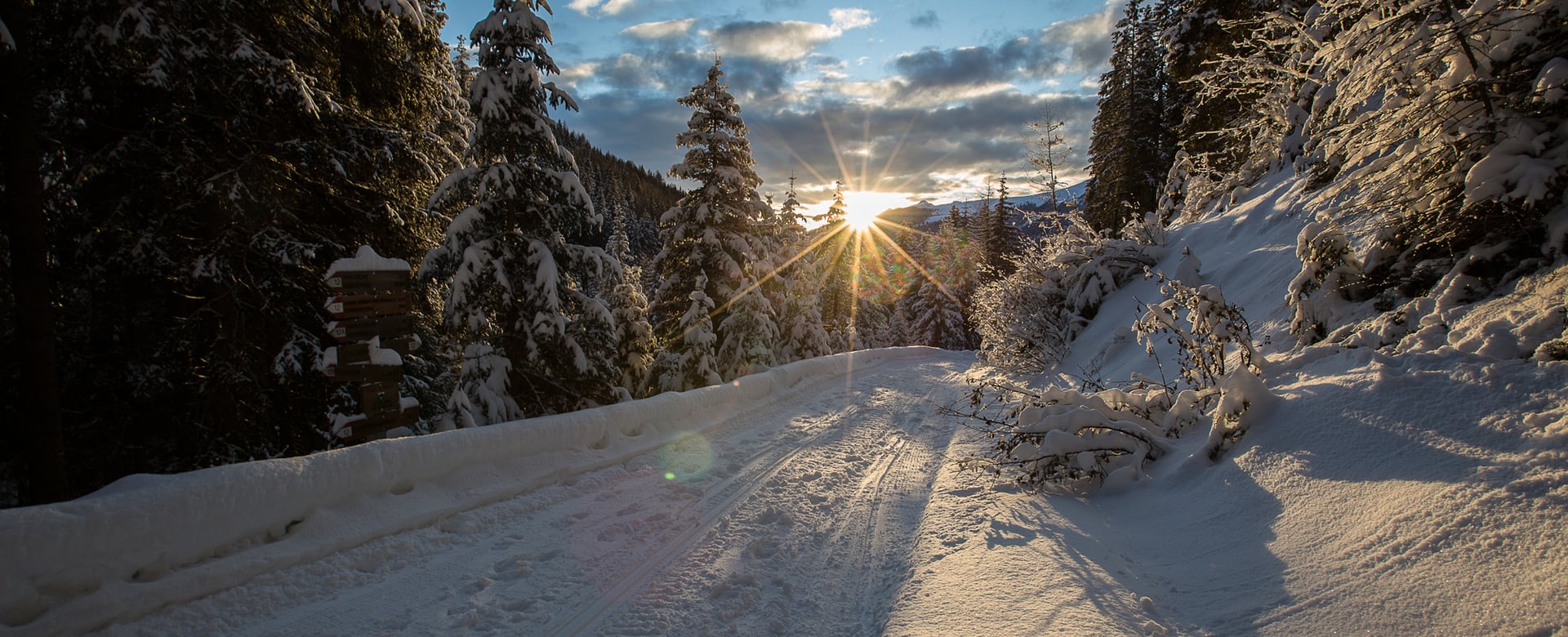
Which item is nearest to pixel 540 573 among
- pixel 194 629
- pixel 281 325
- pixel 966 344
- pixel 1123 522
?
pixel 194 629

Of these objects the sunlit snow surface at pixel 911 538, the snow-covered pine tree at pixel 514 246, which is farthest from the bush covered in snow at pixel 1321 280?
the snow-covered pine tree at pixel 514 246

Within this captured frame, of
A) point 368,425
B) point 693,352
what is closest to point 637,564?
point 368,425

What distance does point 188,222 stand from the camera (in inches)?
258

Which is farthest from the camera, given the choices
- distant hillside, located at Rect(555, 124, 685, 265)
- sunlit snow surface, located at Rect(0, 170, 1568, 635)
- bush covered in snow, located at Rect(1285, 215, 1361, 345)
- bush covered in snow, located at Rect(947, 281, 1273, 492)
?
distant hillside, located at Rect(555, 124, 685, 265)

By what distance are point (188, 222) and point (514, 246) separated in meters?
3.90

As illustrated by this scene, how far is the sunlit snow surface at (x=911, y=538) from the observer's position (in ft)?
7.50

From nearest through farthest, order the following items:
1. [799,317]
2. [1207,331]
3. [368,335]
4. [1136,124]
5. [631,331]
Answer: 1. [1207,331]
2. [368,335]
3. [631,331]
4. [799,317]
5. [1136,124]

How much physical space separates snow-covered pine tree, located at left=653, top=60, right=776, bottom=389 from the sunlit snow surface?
1055cm

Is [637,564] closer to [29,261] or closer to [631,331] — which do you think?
[29,261]

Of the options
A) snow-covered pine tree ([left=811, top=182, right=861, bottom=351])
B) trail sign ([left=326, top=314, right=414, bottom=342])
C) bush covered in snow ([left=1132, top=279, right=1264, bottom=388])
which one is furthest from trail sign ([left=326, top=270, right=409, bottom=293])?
snow-covered pine tree ([left=811, top=182, right=861, bottom=351])

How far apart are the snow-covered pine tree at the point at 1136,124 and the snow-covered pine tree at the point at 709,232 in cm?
2073

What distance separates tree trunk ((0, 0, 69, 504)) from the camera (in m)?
5.26

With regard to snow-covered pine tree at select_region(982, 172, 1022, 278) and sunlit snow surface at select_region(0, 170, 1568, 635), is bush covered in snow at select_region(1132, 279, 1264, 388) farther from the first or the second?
snow-covered pine tree at select_region(982, 172, 1022, 278)

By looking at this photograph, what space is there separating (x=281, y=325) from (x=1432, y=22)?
38.2 feet
